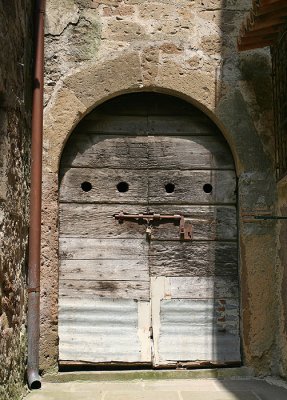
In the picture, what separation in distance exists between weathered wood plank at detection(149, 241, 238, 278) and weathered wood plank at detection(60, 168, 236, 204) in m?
0.37

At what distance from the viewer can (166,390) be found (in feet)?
13.0

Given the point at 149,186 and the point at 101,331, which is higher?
the point at 149,186

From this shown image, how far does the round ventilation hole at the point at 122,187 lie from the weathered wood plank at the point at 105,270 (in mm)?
587

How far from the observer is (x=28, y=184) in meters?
4.19

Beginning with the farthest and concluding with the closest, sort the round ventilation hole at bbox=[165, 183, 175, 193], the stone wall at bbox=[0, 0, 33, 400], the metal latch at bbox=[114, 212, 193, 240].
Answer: the round ventilation hole at bbox=[165, 183, 175, 193] < the metal latch at bbox=[114, 212, 193, 240] < the stone wall at bbox=[0, 0, 33, 400]

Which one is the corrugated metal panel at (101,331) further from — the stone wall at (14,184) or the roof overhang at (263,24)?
the roof overhang at (263,24)

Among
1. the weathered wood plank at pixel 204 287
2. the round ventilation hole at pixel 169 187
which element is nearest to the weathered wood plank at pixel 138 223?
the round ventilation hole at pixel 169 187

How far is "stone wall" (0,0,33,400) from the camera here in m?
3.51

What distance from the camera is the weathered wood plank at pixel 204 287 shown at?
4527 millimetres

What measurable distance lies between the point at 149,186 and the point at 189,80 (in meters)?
0.95

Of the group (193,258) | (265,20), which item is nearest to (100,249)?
(193,258)

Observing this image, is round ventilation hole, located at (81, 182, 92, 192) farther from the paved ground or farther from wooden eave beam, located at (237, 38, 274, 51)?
wooden eave beam, located at (237, 38, 274, 51)

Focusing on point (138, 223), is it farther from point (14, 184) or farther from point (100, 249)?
point (14, 184)

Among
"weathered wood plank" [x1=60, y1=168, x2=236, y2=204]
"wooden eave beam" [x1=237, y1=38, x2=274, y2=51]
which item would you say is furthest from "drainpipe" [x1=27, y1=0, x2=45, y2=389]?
"wooden eave beam" [x1=237, y1=38, x2=274, y2=51]
